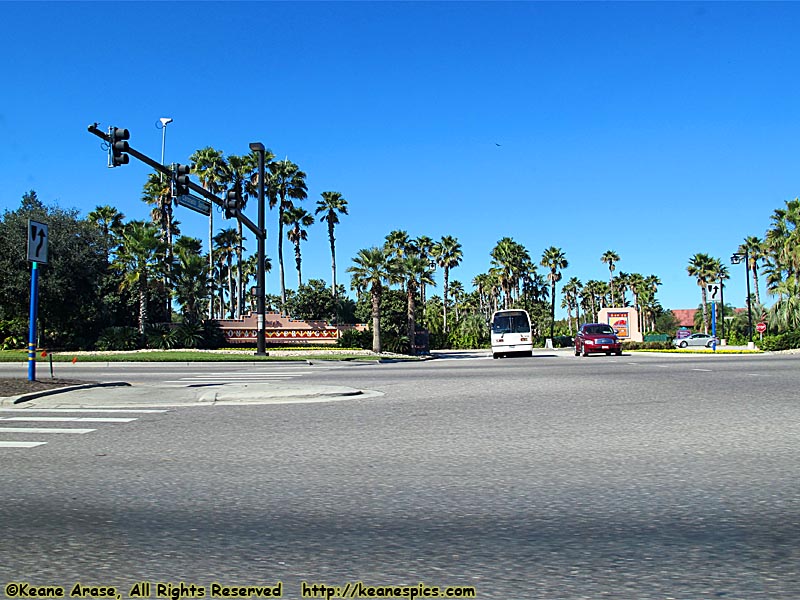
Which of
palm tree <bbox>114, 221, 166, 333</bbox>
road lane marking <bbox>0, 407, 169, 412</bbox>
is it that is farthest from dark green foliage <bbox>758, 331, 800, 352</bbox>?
road lane marking <bbox>0, 407, 169, 412</bbox>

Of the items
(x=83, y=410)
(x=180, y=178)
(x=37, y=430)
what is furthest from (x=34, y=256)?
(x=180, y=178)

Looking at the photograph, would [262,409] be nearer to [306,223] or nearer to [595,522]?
[595,522]

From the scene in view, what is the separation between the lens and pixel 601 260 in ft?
364

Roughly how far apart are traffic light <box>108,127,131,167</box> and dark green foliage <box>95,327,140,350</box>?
988 inches

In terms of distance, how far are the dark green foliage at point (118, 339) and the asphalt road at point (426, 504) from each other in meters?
32.8

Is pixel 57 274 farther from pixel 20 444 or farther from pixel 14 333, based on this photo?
pixel 20 444

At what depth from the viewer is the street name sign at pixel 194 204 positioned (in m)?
21.3

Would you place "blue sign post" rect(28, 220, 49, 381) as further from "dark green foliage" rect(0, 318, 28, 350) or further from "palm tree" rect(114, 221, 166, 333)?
"dark green foliage" rect(0, 318, 28, 350)

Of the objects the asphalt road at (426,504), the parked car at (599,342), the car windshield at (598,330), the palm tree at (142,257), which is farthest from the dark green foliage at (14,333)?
the asphalt road at (426,504)

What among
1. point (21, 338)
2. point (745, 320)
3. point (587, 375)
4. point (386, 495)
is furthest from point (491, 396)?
point (745, 320)

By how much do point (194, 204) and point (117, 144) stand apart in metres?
4.45

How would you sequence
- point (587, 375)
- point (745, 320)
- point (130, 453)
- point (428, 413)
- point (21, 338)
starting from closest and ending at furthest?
point (130, 453) < point (428, 413) < point (587, 375) < point (21, 338) < point (745, 320)

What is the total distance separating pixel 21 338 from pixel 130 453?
136ft

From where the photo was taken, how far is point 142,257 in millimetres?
42500
